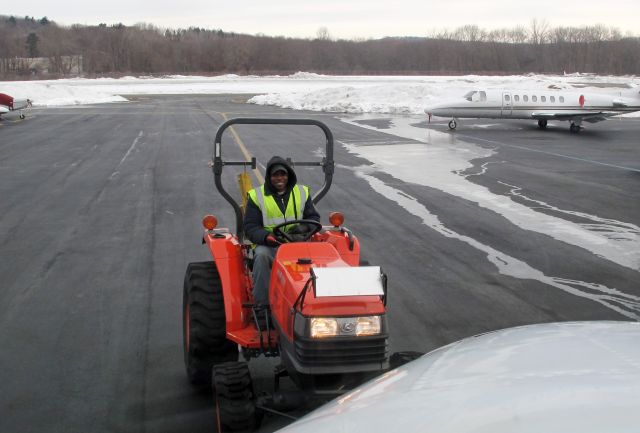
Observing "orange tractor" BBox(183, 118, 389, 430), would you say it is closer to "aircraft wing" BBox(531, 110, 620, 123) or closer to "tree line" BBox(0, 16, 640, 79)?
"aircraft wing" BBox(531, 110, 620, 123)

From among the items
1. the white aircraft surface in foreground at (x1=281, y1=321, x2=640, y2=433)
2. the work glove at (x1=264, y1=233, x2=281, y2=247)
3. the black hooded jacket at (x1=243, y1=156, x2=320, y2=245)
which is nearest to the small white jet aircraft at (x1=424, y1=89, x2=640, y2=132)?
the black hooded jacket at (x1=243, y1=156, x2=320, y2=245)

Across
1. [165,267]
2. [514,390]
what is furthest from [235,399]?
[165,267]

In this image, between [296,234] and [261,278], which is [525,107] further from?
[261,278]

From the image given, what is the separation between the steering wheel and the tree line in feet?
401

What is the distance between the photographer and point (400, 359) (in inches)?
202

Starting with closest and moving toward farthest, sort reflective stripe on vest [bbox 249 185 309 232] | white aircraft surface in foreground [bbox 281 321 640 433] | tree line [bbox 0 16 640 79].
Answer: white aircraft surface in foreground [bbox 281 321 640 433], reflective stripe on vest [bbox 249 185 309 232], tree line [bbox 0 16 640 79]

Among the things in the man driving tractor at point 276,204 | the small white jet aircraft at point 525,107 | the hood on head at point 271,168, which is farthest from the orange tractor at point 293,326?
the small white jet aircraft at point 525,107

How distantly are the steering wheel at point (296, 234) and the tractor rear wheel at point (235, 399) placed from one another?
1.08 m

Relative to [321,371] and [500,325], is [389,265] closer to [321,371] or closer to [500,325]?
[500,325]

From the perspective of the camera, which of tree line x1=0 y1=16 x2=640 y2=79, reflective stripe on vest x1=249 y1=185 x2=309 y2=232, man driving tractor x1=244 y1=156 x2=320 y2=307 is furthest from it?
tree line x1=0 y1=16 x2=640 y2=79

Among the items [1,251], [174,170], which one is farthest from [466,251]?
[174,170]

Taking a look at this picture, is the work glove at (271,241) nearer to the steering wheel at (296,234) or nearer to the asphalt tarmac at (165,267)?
the steering wheel at (296,234)

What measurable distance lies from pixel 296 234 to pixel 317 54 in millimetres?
148854

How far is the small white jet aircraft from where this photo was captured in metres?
34.1
